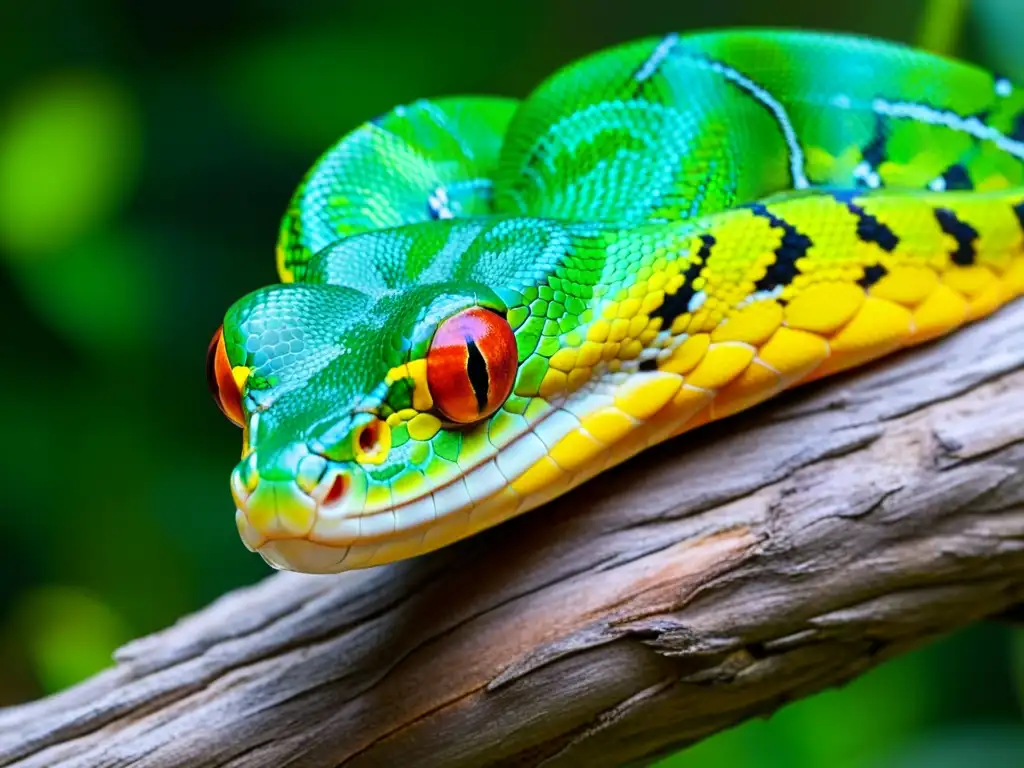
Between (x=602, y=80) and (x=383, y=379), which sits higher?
(x=602, y=80)

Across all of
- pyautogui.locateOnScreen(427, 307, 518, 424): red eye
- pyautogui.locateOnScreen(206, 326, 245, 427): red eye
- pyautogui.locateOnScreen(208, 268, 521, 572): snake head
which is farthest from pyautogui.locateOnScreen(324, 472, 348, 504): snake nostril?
pyautogui.locateOnScreen(206, 326, 245, 427): red eye

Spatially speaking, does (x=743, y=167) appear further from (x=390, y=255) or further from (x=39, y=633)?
(x=39, y=633)

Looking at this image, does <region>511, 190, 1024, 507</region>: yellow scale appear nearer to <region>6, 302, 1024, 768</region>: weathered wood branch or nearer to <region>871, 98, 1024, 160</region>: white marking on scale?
<region>6, 302, 1024, 768</region>: weathered wood branch

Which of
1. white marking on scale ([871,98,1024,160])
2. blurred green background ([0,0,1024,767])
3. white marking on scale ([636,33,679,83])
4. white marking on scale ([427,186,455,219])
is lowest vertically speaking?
blurred green background ([0,0,1024,767])

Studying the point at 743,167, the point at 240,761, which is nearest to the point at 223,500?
the point at 240,761

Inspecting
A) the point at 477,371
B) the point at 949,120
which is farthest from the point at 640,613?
the point at 949,120

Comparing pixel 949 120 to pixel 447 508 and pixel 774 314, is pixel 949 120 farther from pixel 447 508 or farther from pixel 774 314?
pixel 447 508
